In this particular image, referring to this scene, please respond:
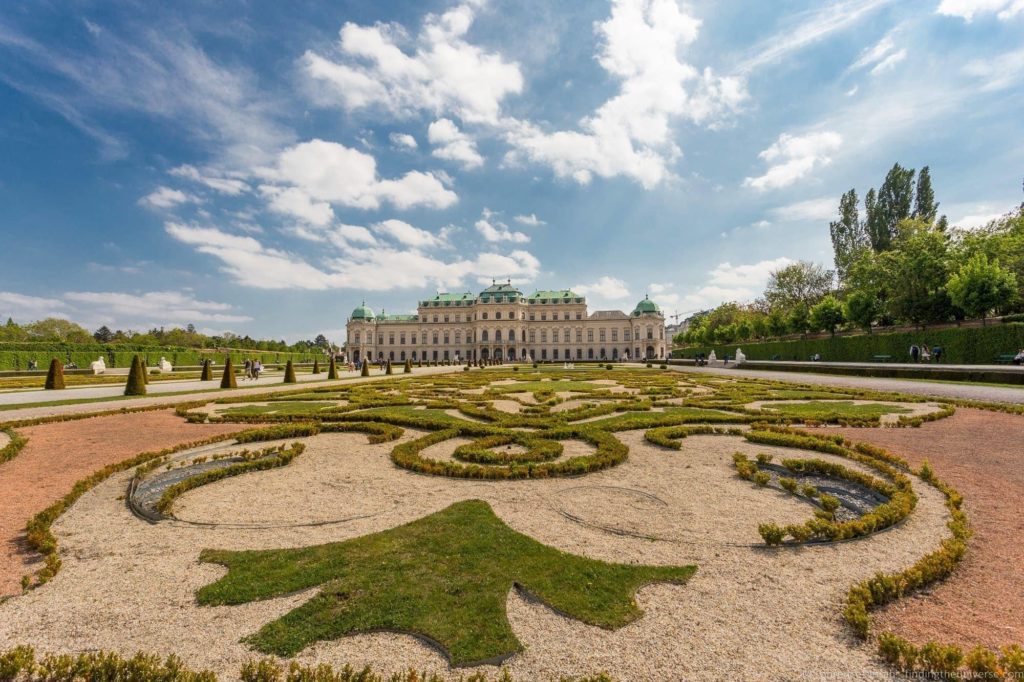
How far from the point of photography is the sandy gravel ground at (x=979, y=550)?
2578 mm

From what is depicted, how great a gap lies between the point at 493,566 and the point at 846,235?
71734 millimetres

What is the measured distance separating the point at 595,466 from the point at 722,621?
3210 millimetres

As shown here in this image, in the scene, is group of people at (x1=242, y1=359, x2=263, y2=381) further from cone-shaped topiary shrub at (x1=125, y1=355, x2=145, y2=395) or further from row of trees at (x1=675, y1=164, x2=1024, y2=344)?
row of trees at (x1=675, y1=164, x2=1024, y2=344)

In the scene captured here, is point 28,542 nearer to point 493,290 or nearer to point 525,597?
point 525,597

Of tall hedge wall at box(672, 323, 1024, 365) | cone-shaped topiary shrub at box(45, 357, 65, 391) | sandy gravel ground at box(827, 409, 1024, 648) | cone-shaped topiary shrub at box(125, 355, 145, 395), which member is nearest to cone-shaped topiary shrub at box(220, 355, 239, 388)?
cone-shaped topiary shrub at box(125, 355, 145, 395)

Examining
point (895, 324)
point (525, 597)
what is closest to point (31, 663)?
point (525, 597)

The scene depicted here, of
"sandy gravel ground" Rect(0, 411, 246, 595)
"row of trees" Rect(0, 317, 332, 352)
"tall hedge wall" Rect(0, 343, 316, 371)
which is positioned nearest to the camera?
"sandy gravel ground" Rect(0, 411, 246, 595)

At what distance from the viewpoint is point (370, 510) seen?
14.9 feet

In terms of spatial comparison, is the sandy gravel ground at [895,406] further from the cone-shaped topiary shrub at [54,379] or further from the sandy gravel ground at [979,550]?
the cone-shaped topiary shrub at [54,379]

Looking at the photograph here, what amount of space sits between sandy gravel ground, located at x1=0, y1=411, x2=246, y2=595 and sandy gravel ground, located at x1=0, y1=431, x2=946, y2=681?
36 cm

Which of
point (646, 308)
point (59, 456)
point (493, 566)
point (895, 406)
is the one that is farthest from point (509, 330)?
point (493, 566)

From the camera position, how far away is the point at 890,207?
51.0 meters

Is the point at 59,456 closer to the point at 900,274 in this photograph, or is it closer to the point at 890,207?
the point at 900,274

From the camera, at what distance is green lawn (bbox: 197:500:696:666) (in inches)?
99.6
